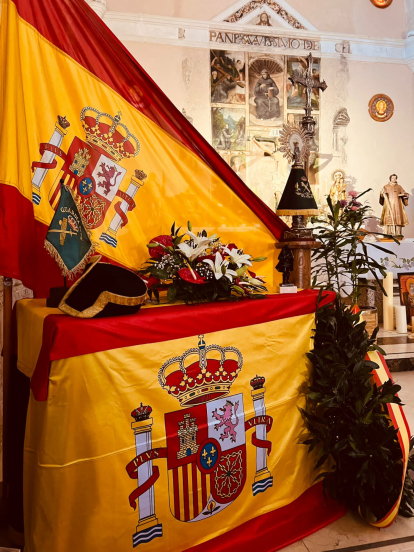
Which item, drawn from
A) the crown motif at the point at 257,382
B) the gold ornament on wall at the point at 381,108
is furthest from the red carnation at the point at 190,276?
the gold ornament on wall at the point at 381,108

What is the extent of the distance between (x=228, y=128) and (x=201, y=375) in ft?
26.0

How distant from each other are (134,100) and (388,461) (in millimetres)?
2301

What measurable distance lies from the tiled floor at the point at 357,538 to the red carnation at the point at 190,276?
4.42 ft

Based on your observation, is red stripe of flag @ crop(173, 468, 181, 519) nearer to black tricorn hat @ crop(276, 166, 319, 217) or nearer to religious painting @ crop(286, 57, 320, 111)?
black tricorn hat @ crop(276, 166, 319, 217)

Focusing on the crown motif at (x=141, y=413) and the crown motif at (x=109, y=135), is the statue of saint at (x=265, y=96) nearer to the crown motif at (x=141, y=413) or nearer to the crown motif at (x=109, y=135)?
the crown motif at (x=109, y=135)

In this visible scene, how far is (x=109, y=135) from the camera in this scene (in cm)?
252

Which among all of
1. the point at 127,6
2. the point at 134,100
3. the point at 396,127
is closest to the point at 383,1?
the point at 396,127

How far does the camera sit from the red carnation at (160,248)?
93.2 inches

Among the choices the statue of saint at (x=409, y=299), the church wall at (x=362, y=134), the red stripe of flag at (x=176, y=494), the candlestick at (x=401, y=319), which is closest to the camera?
the red stripe of flag at (x=176, y=494)

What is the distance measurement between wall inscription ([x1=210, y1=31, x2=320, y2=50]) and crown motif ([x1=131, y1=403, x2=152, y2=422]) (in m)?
8.80

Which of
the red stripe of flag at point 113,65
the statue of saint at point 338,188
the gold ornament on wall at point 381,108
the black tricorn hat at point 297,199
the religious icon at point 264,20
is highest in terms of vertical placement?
the religious icon at point 264,20

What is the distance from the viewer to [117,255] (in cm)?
251

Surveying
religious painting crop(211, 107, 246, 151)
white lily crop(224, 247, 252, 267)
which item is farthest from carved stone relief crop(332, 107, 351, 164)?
white lily crop(224, 247, 252, 267)

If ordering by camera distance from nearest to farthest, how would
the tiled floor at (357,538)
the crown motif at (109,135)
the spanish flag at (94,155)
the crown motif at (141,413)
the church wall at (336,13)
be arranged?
the crown motif at (141,413), the spanish flag at (94,155), the tiled floor at (357,538), the crown motif at (109,135), the church wall at (336,13)
